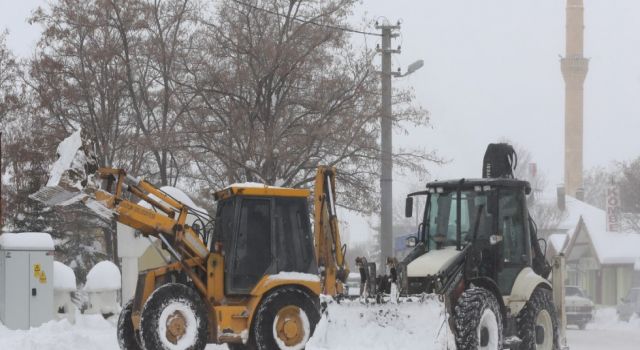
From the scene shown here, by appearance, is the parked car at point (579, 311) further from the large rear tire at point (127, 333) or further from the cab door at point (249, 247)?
the large rear tire at point (127, 333)

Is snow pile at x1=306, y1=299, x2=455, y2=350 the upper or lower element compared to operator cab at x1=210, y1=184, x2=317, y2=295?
lower

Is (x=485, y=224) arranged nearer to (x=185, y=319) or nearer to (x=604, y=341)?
(x=185, y=319)

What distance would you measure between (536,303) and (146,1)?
80.5 ft

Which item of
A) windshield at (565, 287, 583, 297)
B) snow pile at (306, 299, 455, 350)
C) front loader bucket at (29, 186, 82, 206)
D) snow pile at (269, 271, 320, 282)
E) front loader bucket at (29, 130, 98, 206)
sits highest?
front loader bucket at (29, 130, 98, 206)

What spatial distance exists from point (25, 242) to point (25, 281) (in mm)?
814

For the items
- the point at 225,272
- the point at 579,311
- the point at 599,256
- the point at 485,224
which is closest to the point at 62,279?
the point at 225,272

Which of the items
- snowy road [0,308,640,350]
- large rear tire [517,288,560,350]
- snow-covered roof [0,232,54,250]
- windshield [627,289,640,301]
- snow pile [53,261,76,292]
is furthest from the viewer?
windshield [627,289,640,301]

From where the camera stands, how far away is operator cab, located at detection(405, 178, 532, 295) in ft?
49.8

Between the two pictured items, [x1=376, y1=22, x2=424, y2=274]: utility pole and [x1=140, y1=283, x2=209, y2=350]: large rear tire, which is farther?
[x1=376, y1=22, x2=424, y2=274]: utility pole

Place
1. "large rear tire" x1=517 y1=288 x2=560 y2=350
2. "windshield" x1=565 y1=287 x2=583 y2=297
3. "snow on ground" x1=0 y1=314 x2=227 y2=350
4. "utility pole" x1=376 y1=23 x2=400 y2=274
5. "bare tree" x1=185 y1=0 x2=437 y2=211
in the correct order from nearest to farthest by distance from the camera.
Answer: "large rear tire" x1=517 y1=288 x2=560 y2=350, "snow on ground" x1=0 y1=314 x2=227 y2=350, "utility pole" x1=376 y1=23 x2=400 y2=274, "bare tree" x1=185 y1=0 x2=437 y2=211, "windshield" x1=565 y1=287 x2=583 y2=297

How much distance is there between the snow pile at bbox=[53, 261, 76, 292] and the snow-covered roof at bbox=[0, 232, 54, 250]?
86.4 inches

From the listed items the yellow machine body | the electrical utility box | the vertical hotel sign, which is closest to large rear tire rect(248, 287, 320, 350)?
the yellow machine body

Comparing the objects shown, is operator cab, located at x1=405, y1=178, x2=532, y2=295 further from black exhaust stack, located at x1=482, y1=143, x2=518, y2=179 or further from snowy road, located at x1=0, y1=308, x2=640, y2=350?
snowy road, located at x1=0, y1=308, x2=640, y2=350

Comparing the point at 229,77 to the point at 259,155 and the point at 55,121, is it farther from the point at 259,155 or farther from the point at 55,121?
the point at 55,121
